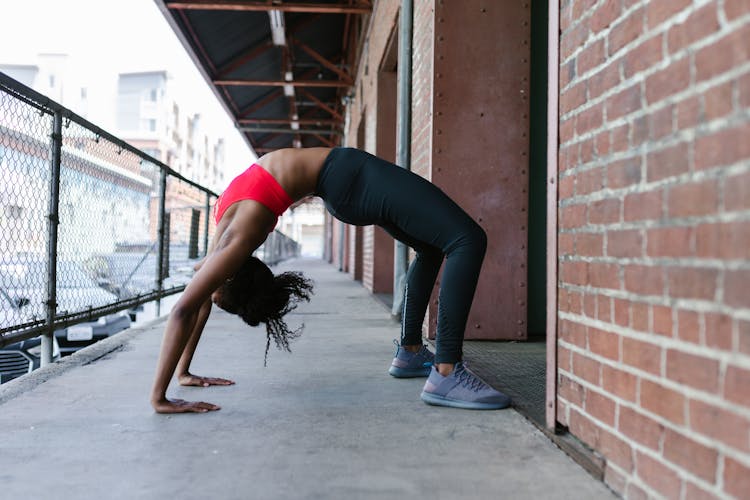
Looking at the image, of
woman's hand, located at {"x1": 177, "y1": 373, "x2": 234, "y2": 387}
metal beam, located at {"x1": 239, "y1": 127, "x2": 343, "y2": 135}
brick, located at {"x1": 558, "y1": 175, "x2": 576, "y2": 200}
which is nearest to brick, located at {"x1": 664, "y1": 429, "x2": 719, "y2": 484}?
brick, located at {"x1": 558, "y1": 175, "x2": 576, "y2": 200}

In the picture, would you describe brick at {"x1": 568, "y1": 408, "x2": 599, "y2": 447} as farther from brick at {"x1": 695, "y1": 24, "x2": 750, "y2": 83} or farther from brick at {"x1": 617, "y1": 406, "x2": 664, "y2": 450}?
brick at {"x1": 695, "y1": 24, "x2": 750, "y2": 83}

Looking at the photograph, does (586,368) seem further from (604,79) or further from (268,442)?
(268,442)

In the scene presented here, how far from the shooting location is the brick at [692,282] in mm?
1085

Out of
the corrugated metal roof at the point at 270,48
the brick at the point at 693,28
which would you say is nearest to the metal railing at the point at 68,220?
the brick at the point at 693,28

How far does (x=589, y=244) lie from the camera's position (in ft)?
5.22

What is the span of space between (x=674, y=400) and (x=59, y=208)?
327 cm

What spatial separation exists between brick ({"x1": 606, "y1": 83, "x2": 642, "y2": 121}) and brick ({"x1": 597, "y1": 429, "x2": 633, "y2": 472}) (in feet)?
2.73

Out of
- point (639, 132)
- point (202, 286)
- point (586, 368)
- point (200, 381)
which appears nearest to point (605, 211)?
point (639, 132)

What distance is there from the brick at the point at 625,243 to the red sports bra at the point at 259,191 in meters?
1.21

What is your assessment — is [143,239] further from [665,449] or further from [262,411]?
[665,449]

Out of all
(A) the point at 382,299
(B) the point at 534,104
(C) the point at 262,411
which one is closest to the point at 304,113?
(A) the point at 382,299

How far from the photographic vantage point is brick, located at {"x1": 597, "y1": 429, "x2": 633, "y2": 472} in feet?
4.52

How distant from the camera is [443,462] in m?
1.66

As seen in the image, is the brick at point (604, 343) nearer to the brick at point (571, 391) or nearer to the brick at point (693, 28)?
the brick at point (571, 391)
